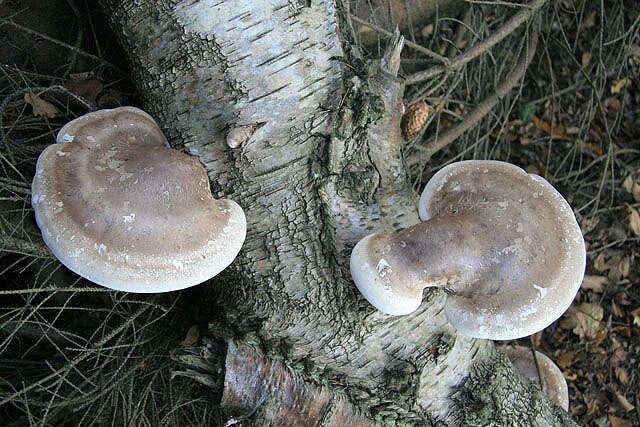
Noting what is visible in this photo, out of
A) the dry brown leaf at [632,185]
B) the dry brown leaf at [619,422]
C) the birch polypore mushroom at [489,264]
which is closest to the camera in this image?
the birch polypore mushroom at [489,264]

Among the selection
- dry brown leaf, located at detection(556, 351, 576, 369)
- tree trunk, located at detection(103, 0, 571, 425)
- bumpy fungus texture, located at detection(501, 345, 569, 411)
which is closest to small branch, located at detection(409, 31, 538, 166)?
tree trunk, located at detection(103, 0, 571, 425)

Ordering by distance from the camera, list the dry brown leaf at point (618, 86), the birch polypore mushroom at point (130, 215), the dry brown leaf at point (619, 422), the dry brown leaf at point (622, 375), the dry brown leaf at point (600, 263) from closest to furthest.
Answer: the birch polypore mushroom at point (130, 215), the dry brown leaf at point (619, 422), the dry brown leaf at point (622, 375), the dry brown leaf at point (600, 263), the dry brown leaf at point (618, 86)

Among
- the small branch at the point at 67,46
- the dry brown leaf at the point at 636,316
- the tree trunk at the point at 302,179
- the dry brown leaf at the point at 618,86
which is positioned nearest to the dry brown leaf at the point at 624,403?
the dry brown leaf at the point at 636,316

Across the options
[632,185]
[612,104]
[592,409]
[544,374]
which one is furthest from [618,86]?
[544,374]

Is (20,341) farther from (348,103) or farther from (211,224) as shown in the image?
(348,103)

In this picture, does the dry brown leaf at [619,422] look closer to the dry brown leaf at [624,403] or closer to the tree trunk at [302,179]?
the dry brown leaf at [624,403]

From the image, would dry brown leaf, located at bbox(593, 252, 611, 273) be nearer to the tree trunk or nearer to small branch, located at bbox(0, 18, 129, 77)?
the tree trunk

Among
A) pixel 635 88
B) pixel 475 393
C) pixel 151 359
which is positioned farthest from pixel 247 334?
pixel 635 88
